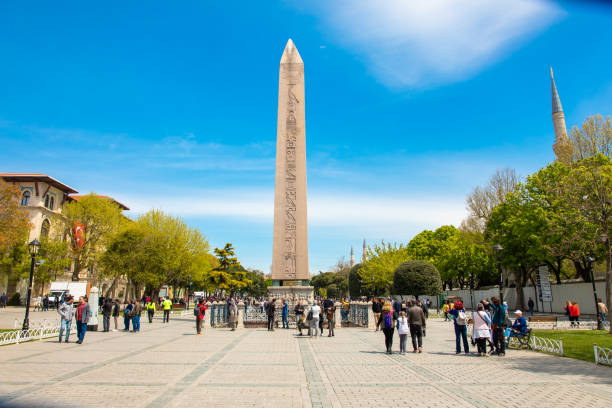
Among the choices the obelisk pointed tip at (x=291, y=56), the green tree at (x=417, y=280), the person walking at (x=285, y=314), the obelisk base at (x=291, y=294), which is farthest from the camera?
the green tree at (x=417, y=280)

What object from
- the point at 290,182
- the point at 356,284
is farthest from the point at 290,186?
the point at 356,284

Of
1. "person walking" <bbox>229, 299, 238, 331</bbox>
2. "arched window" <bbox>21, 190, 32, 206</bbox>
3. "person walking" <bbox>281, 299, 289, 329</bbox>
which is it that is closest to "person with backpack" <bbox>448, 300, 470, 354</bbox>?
"person walking" <bbox>281, 299, 289, 329</bbox>

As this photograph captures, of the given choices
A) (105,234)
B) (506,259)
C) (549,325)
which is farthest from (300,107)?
(105,234)

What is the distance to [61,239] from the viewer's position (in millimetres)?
A: 43375

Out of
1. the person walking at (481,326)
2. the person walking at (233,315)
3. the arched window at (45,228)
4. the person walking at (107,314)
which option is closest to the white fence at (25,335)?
the person walking at (107,314)

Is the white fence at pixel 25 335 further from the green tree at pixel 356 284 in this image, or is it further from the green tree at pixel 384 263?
the green tree at pixel 356 284

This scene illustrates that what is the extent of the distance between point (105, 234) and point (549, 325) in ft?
125

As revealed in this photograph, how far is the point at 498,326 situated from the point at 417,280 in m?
28.3

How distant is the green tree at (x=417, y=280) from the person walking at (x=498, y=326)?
28.0m

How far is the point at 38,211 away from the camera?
4138 centimetres

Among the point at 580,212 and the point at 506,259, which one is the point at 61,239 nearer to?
the point at 506,259

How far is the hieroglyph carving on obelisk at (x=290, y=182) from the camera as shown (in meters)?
20.3

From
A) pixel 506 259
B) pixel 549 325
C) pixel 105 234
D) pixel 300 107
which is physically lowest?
pixel 549 325

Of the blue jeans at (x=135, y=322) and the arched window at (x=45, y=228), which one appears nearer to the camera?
the blue jeans at (x=135, y=322)
